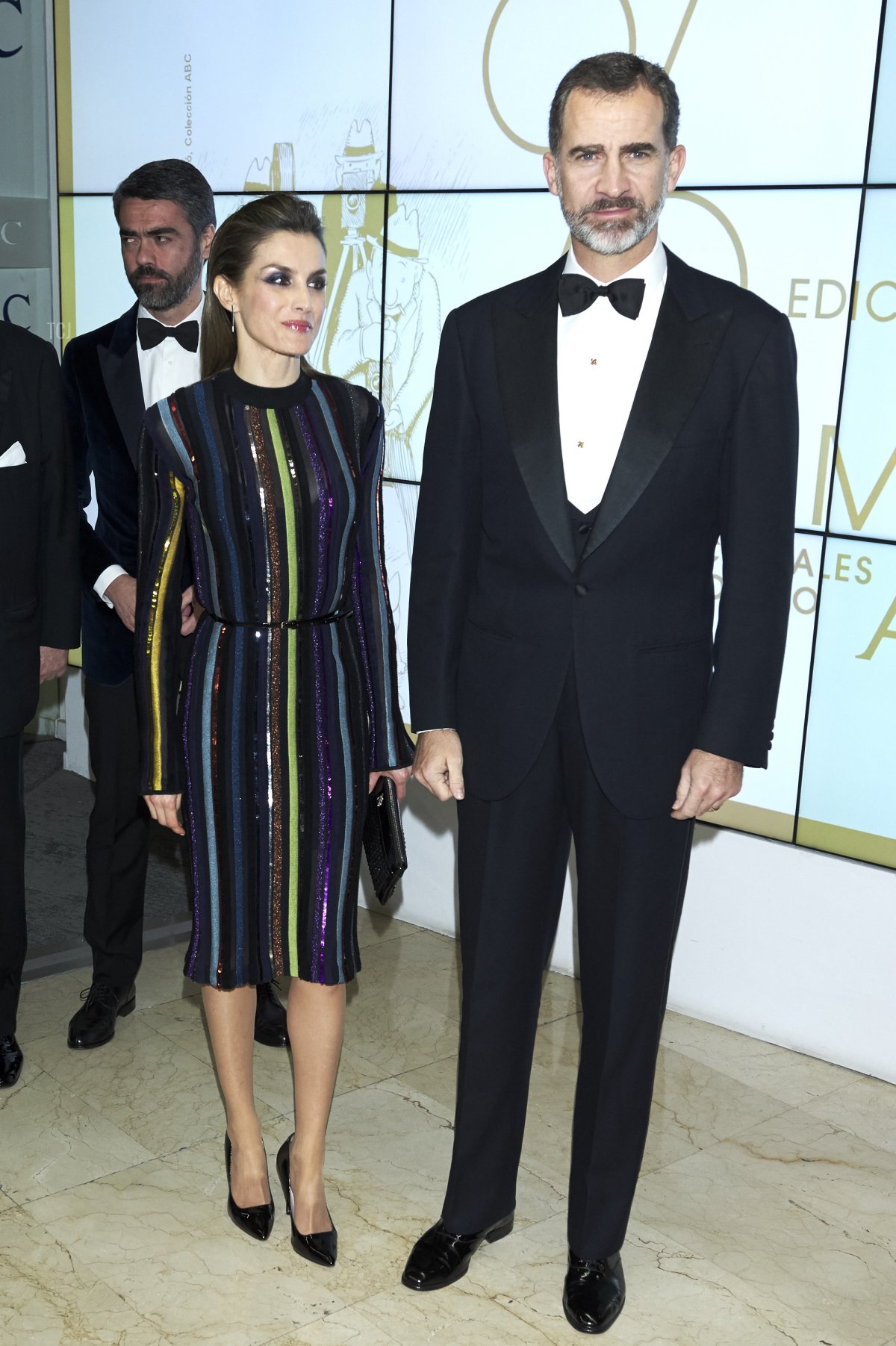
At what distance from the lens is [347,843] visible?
2.47 m

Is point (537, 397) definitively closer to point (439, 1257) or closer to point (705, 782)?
point (705, 782)

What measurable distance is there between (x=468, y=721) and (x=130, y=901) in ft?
4.77

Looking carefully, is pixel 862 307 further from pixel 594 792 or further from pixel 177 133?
pixel 177 133

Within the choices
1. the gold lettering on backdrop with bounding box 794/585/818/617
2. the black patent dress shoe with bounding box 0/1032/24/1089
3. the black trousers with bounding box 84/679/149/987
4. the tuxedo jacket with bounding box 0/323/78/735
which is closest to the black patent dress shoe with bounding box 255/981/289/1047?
the black trousers with bounding box 84/679/149/987

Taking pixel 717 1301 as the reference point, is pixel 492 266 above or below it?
above

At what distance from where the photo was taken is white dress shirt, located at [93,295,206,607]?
10.5 feet

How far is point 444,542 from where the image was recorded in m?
2.36

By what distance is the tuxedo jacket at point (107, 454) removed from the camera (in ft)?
10.5

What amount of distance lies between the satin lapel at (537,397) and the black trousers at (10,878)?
142cm

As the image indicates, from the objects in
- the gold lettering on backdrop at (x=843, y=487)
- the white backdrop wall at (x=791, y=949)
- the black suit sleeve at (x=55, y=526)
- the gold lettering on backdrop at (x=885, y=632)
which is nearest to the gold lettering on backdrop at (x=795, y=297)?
the gold lettering on backdrop at (x=843, y=487)

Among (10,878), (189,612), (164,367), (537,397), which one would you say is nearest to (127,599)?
(189,612)

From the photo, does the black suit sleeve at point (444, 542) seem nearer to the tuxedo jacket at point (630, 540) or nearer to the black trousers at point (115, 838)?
the tuxedo jacket at point (630, 540)

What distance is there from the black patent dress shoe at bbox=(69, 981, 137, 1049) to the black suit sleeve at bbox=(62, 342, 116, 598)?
39.4 inches

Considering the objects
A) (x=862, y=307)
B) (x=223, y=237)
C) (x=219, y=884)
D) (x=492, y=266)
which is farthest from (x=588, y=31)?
(x=219, y=884)
